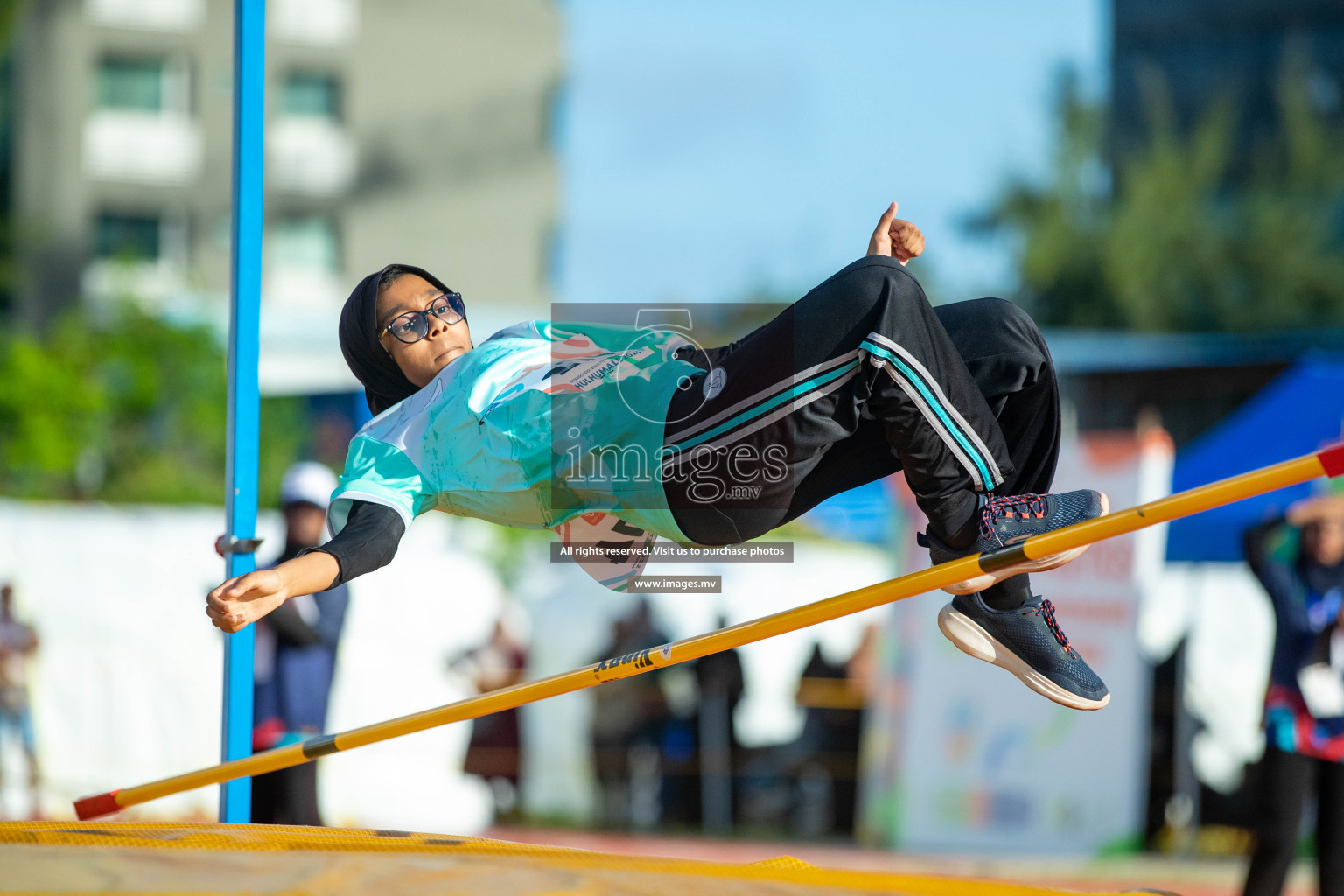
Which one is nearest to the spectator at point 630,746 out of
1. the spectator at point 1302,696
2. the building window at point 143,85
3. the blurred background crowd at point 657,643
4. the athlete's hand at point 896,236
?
the blurred background crowd at point 657,643

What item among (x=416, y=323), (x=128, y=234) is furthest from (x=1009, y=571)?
(x=128, y=234)

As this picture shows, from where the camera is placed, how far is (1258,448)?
6.03 meters

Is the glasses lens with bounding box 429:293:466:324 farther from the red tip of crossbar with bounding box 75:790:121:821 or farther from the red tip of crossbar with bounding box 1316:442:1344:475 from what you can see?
the red tip of crossbar with bounding box 1316:442:1344:475

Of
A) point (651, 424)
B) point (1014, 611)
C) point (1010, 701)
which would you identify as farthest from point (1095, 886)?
point (651, 424)

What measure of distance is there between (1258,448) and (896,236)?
4.11m

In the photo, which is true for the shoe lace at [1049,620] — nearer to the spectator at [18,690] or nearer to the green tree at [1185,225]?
the spectator at [18,690]

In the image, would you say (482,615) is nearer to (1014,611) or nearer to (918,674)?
(918,674)

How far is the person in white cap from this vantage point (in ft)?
13.7

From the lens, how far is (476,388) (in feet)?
8.34

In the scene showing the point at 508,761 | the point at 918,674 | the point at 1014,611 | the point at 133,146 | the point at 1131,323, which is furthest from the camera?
the point at 1131,323

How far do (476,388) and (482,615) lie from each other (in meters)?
4.54

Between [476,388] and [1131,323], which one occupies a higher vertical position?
[1131,323]

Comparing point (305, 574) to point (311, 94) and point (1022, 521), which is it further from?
point (311, 94)

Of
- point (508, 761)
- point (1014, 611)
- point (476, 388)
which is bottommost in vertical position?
point (508, 761)
